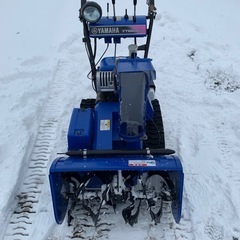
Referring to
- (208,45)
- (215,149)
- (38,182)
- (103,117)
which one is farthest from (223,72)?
(38,182)

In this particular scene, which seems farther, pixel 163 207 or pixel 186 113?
pixel 186 113

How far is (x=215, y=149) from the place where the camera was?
203 inches

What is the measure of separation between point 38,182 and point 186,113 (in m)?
2.54

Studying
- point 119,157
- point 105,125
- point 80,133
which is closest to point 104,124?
point 105,125

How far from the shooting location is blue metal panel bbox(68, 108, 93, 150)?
3.98 m

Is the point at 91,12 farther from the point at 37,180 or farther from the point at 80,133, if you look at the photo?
the point at 37,180

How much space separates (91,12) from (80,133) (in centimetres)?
134

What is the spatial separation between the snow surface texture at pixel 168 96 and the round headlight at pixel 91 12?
1.82m

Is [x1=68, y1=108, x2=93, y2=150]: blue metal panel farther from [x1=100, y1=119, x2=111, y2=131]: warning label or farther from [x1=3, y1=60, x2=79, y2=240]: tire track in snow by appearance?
[x1=3, y1=60, x2=79, y2=240]: tire track in snow

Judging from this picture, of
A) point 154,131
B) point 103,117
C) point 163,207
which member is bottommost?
point 163,207

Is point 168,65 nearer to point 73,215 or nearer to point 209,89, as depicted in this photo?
point 209,89

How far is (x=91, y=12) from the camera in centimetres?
416

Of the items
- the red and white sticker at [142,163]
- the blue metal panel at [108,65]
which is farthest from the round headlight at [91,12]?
the red and white sticker at [142,163]

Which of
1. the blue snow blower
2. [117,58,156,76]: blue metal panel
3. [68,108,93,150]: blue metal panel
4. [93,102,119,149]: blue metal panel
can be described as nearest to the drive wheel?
the blue snow blower
